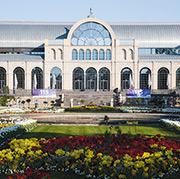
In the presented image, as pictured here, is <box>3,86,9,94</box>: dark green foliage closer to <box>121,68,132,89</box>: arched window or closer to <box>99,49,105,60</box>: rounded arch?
<box>99,49,105,60</box>: rounded arch

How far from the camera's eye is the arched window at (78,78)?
191 ft

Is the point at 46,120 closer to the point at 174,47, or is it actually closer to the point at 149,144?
the point at 149,144

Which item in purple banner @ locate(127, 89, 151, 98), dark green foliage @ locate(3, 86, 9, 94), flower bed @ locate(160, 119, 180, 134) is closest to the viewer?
flower bed @ locate(160, 119, 180, 134)

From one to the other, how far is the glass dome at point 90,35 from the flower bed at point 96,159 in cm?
4854

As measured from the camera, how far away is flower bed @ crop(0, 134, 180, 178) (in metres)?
8.04

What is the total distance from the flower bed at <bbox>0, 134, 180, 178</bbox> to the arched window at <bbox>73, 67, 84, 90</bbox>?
1887 inches

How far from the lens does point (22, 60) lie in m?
58.7

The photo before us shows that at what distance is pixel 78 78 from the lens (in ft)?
192

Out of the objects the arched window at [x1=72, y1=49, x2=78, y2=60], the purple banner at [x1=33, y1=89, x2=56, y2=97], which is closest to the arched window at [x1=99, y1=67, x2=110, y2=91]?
the arched window at [x1=72, y1=49, x2=78, y2=60]

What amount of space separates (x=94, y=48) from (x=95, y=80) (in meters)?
6.78

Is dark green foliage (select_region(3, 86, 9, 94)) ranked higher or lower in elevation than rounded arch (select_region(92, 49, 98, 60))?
lower

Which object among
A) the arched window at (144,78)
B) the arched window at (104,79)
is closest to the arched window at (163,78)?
the arched window at (144,78)

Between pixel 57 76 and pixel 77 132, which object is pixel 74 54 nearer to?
pixel 57 76

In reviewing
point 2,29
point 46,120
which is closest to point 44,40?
point 2,29
